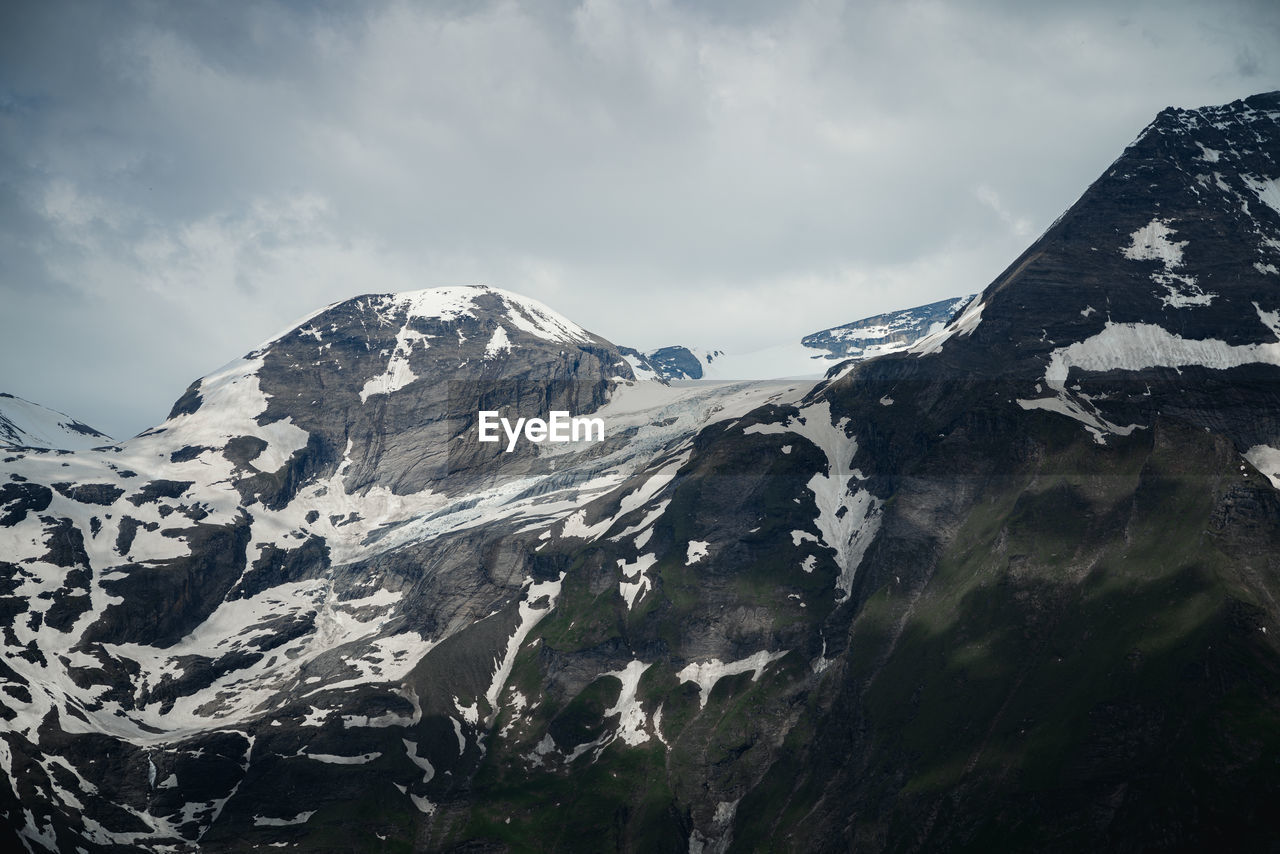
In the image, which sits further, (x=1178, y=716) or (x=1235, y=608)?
(x=1235, y=608)

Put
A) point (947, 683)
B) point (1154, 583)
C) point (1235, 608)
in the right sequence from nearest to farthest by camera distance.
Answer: point (1235, 608), point (1154, 583), point (947, 683)

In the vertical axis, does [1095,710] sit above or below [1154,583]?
below

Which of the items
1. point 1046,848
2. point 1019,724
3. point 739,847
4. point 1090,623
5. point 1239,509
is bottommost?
point 739,847

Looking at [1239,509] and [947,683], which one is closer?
[1239,509]

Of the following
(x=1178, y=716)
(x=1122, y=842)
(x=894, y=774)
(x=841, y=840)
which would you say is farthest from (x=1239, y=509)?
(x=841, y=840)

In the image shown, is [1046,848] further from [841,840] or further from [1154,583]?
[1154,583]

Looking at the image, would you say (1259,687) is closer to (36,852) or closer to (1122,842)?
(1122,842)

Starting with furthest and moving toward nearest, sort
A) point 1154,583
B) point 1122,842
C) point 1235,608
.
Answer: point 1154,583 < point 1235,608 < point 1122,842

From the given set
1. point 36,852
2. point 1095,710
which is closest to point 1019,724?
point 1095,710

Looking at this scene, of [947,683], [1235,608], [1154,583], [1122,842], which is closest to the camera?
[1122,842]
